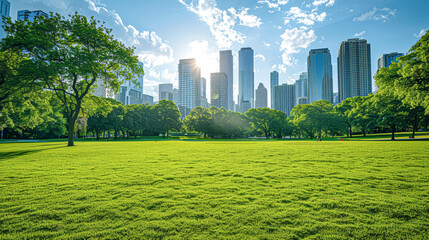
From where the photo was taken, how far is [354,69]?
182 m

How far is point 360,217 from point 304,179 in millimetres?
2583

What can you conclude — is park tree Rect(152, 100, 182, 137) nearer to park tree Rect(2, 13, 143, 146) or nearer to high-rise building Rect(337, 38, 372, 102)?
park tree Rect(2, 13, 143, 146)

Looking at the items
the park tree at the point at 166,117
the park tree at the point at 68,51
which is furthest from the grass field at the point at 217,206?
the park tree at the point at 166,117

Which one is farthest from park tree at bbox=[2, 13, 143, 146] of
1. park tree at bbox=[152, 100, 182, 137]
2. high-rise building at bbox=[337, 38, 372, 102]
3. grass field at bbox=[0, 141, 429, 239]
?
high-rise building at bbox=[337, 38, 372, 102]

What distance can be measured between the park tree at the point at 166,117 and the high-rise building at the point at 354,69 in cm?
18157

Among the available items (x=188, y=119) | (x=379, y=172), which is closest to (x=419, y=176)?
(x=379, y=172)

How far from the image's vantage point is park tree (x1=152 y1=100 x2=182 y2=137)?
62.1 metres

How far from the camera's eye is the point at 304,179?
6.02m

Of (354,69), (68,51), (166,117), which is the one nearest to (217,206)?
(68,51)

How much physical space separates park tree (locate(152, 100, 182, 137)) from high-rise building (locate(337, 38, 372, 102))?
182 meters

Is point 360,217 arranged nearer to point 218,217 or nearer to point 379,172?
point 218,217

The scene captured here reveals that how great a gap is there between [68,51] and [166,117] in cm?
4365

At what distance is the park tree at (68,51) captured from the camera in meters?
18.7

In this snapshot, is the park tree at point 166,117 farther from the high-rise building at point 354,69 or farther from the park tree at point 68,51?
the high-rise building at point 354,69
